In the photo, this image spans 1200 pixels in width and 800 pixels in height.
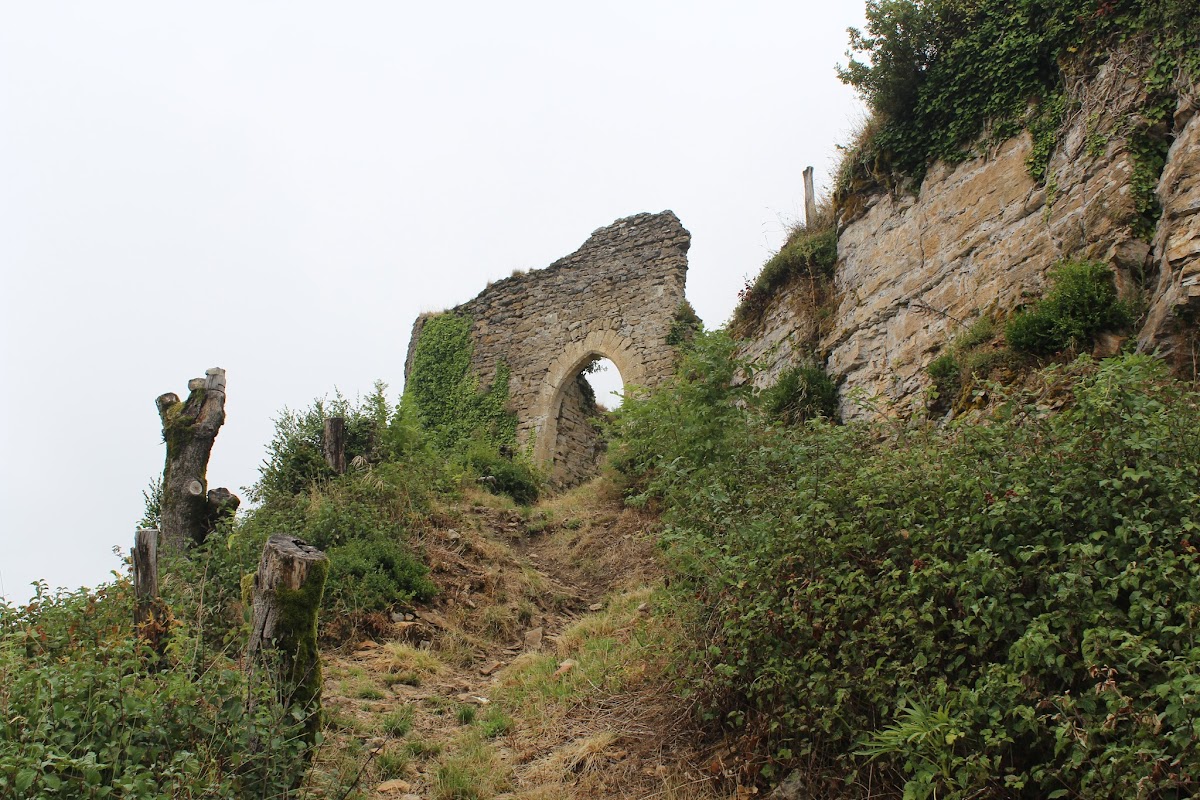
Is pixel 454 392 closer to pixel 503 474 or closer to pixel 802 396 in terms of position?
pixel 503 474

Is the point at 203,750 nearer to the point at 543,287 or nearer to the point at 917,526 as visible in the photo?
the point at 917,526

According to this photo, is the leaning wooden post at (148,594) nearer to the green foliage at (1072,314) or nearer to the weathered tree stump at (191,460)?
the weathered tree stump at (191,460)

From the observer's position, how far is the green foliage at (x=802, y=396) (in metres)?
8.91

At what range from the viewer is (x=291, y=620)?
4137 mm

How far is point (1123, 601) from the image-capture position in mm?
3352

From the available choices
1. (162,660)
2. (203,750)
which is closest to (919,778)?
(203,750)

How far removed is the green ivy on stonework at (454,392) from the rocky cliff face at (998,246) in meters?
6.09

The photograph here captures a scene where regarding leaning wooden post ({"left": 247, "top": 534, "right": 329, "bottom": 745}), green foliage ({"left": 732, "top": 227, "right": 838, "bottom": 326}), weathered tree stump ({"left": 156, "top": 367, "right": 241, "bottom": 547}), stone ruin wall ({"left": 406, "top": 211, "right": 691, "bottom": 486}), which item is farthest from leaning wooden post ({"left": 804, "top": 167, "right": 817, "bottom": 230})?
leaning wooden post ({"left": 247, "top": 534, "right": 329, "bottom": 745})

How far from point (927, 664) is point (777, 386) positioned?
604 centimetres

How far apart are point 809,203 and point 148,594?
966cm

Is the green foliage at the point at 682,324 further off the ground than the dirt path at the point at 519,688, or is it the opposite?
the green foliage at the point at 682,324

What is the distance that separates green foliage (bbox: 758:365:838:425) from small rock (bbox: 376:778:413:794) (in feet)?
17.9

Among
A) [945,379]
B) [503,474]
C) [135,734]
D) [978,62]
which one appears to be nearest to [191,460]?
[503,474]

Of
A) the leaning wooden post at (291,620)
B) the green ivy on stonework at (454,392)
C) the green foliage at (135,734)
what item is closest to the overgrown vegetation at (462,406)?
the green ivy on stonework at (454,392)
